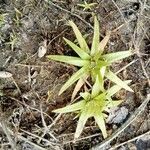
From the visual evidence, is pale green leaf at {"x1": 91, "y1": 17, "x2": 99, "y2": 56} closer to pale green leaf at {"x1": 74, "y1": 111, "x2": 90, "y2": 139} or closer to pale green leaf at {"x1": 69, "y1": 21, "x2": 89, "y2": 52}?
pale green leaf at {"x1": 69, "y1": 21, "x2": 89, "y2": 52}

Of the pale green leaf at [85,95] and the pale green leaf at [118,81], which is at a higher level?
the pale green leaf at [118,81]

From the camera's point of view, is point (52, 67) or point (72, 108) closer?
point (72, 108)

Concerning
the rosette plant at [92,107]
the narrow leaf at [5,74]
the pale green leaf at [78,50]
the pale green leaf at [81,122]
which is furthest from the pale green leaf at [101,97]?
the narrow leaf at [5,74]

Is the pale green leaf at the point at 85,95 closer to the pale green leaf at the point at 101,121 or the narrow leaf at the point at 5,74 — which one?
the pale green leaf at the point at 101,121

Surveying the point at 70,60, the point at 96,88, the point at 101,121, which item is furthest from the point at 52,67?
the point at 101,121

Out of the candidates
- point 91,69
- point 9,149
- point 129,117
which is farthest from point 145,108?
point 9,149

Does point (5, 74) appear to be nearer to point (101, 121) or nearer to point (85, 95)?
point (85, 95)
